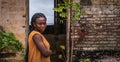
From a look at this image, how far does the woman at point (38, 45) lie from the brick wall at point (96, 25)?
320 cm

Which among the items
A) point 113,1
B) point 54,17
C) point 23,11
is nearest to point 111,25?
point 113,1

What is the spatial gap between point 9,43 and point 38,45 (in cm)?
338

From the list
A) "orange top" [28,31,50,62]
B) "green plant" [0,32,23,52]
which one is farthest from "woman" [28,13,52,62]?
"green plant" [0,32,23,52]

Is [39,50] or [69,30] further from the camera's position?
[69,30]

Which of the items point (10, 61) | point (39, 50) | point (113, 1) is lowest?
point (10, 61)

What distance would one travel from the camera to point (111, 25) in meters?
8.34

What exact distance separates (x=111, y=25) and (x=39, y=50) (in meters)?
3.64

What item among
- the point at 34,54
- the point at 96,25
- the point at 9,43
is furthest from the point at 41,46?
the point at 96,25

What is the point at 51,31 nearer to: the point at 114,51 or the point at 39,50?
the point at 114,51

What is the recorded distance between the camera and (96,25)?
8.34m

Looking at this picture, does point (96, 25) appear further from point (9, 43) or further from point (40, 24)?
point (40, 24)

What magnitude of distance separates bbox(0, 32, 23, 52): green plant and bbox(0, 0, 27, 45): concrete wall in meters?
0.15

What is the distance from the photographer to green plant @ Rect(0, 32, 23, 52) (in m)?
8.18

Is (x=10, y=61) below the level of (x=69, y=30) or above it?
below
